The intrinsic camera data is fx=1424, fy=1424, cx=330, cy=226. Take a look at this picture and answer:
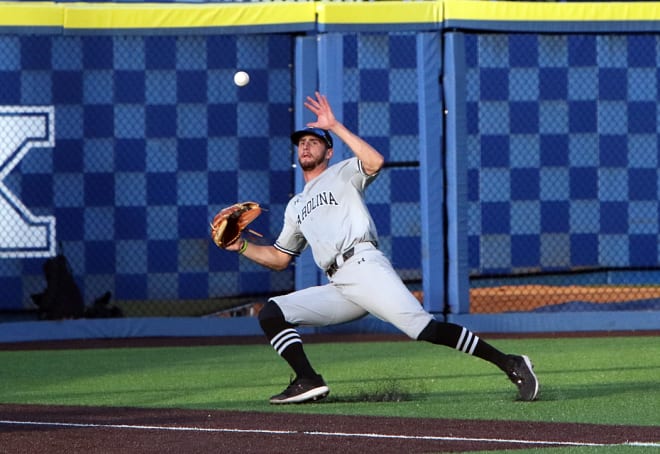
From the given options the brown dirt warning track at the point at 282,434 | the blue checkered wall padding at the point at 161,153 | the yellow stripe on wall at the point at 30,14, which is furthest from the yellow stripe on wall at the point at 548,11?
the brown dirt warning track at the point at 282,434

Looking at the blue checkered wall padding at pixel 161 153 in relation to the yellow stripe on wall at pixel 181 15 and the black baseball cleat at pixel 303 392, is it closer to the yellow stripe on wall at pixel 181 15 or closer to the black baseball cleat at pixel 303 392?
the yellow stripe on wall at pixel 181 15

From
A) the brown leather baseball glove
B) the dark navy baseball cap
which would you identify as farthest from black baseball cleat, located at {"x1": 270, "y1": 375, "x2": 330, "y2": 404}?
the dark navy baseball cap

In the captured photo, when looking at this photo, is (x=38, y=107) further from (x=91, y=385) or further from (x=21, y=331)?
(x=91, y=385)

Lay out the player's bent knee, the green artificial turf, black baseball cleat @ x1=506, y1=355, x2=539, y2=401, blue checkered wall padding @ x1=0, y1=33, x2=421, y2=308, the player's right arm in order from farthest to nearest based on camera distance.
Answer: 1. blue checkered wall padding @ x1=0, y1=33, x2=421, y2=308
2. the player's right arm
3. the player's bent knee
4. black baseball cleat @ x1=506, y1=355, x2=539, y2=401
5. the green artificial turf

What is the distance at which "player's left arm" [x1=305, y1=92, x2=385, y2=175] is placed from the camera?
7734mm

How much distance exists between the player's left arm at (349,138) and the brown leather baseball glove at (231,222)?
805 millimetres

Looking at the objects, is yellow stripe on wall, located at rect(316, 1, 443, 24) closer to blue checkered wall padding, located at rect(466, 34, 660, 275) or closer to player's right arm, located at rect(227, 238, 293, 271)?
blue checkered wall padding, located at rect(466, 34, 660, 275)

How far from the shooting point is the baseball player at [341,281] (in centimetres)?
784

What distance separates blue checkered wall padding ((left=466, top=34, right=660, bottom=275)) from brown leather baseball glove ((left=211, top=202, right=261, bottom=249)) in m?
6.99

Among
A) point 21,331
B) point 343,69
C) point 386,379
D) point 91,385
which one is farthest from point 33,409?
point 343,69

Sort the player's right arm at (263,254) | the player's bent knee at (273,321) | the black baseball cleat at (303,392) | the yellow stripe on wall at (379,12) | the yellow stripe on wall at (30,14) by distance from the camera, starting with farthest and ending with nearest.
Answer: the yellow stripe on wall at (379,12) < the yellow stripe on wall at (30,14) < the player's right arm at (263,254) < the player's bent knee at (273,321) < the black baseball cleat at (303,392)

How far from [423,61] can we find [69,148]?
12.3 feet

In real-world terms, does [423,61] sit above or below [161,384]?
above

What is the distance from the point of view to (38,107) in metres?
14.6
